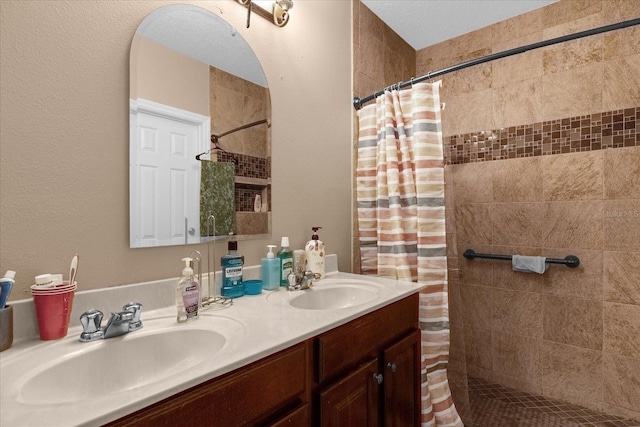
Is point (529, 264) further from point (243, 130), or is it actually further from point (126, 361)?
point (126, 361)

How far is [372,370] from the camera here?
3.91ft

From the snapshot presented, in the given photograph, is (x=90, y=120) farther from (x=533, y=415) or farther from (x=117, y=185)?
(x=533, y=415)

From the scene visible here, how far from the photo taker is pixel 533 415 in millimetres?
1951

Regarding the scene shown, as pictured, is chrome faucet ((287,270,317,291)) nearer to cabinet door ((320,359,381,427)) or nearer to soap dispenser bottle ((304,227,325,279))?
soap dispenser bottle ((304,227,325,279))

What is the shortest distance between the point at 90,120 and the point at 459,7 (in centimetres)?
222

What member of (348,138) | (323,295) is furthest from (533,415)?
(348,138)

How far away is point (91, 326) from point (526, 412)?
2.33 metres

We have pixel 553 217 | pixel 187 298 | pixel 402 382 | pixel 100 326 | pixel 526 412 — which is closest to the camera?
pixel 100 326

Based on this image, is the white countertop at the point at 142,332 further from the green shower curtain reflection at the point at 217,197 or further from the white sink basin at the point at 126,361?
the green shower curtain reflection at the point at 217,197

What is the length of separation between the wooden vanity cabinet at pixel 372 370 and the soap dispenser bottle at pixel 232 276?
1.46 feet

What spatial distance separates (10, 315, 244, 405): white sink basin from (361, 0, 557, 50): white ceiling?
2.13 meters

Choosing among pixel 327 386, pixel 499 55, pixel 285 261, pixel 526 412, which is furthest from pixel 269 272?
pixel 526 412

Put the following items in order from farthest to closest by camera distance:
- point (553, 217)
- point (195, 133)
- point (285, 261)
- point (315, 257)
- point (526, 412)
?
point (553, 217)
point (526, 412)
point (315, 257)
point (285, 261)
point (195, 133)

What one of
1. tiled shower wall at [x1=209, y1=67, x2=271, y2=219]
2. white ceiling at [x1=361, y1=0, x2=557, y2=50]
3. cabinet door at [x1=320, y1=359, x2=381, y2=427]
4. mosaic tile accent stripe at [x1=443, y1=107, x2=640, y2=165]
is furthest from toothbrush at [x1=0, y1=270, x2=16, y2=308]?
white ceiling at [x1=361, y1=0, x2=557, y2=50]
